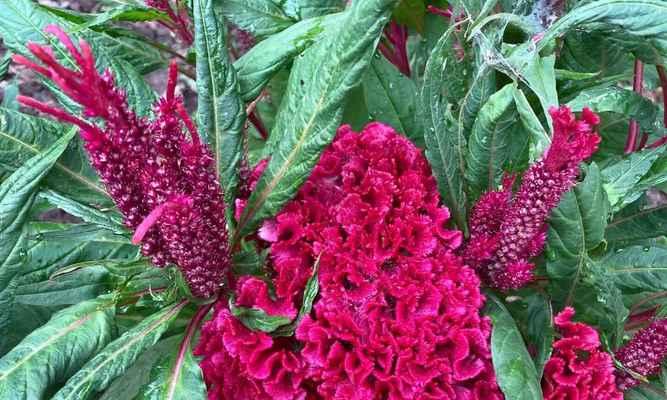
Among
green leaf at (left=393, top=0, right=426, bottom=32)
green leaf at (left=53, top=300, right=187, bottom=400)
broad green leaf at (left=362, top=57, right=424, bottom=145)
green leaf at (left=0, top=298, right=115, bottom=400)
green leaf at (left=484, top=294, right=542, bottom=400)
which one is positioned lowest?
green leaf at (left=484, top=294, right=542, bottom=400)

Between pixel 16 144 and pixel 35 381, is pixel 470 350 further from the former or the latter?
pixel 16 144

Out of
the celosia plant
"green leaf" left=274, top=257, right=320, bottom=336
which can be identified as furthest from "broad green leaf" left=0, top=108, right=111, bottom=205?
"green leaf" left=274, top=257, right=320, bottom=336

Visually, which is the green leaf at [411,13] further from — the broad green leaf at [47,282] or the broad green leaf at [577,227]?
the broad green leaf at [47,282]

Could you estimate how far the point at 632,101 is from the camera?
1.23 meters

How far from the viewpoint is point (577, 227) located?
3.39ft

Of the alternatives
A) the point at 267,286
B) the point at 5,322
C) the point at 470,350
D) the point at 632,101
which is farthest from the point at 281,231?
the point at 632,101

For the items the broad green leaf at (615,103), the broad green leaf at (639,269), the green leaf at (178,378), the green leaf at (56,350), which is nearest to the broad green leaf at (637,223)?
the broad green leaf at (639,269)

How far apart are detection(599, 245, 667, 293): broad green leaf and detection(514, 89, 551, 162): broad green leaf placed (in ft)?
1.07

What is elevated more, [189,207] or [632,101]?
[189,207]

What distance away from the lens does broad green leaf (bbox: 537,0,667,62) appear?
102cm

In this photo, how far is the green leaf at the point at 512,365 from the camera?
94 centimetres

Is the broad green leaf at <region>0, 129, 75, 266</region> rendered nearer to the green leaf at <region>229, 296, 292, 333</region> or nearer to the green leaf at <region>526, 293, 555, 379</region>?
the green leaf at <region>229, 296, 292, 333</region>

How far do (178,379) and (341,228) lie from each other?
34cm

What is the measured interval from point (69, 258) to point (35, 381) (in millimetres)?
424
